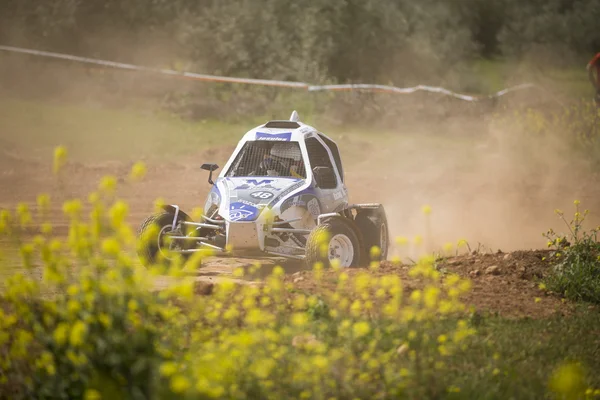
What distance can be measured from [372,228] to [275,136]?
154cm

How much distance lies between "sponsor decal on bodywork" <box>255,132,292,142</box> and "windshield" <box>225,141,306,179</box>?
0.56 ft

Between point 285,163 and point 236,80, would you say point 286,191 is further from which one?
point 236,80

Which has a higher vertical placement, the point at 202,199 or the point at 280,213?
the point at 202,199

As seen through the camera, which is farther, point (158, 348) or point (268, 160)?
point (268, 160)

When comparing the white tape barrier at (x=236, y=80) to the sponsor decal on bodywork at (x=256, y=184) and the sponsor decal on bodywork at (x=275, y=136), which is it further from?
the sponsor decal on bodywork at (x=256, y=184)

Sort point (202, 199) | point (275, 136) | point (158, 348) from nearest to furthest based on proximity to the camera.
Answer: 1. point (158, 348)
2. point (275, 136)
3. point (202, 199)

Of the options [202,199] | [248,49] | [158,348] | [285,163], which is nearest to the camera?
[158,348]

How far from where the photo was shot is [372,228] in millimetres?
10617

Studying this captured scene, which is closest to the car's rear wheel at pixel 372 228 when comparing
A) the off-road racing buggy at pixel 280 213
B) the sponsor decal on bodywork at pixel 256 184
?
the off-road racing buggy at pixel 280 213

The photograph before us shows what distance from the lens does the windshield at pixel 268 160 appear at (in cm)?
1052

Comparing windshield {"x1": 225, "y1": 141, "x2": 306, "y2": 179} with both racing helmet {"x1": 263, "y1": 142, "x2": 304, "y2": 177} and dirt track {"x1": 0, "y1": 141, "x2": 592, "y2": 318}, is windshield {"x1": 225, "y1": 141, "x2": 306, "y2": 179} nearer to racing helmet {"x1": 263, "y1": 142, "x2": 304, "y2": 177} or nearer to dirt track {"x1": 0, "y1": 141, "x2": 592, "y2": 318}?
racing helmet {"x1": 263, "y1": 142, "x2": 304, "y2": 177}

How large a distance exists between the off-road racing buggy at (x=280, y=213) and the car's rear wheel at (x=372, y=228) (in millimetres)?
11

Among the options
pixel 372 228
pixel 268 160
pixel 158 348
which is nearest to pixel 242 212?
pixel 268 160

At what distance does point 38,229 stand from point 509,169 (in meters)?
10.3
